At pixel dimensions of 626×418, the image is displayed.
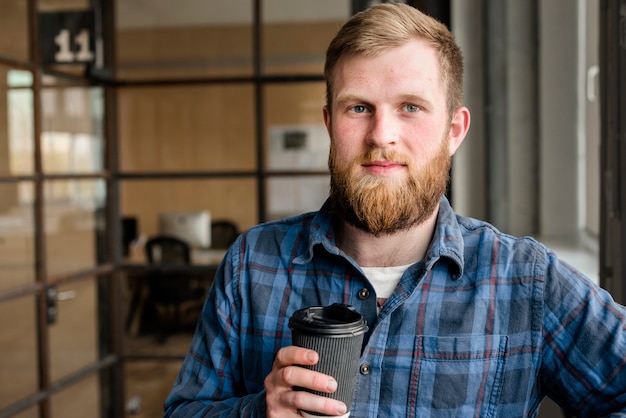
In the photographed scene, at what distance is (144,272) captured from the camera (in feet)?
12.2

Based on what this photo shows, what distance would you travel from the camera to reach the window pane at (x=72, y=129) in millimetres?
3219

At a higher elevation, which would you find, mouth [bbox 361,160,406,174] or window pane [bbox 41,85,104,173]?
window pane [bbox 41,85,104,173]

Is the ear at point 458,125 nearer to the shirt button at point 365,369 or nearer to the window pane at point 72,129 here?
the shirt button at point 365,369

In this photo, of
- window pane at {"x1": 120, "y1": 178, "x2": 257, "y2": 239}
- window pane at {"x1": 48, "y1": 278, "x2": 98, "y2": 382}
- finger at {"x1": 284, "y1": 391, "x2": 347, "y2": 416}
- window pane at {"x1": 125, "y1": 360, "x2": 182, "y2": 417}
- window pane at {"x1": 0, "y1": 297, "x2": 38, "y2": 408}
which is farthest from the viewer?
window pane at {"x1": 125, "y1": 360, "x2": 182, "y2": 417}

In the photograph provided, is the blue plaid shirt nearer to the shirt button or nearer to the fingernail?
the shirt button

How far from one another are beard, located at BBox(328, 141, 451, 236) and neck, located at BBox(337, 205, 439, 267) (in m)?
0.03

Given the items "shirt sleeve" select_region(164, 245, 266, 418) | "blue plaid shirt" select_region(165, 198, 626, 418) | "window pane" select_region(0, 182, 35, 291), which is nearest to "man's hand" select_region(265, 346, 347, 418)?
"blue plaid shirt" select_region(165, 198, 626, 418)

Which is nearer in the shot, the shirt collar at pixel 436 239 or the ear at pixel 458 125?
the shirt collar at pixel 436 239

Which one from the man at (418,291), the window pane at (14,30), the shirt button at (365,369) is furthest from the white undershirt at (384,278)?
the window pane at (14,30)

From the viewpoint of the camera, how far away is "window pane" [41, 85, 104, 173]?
3.22 metres

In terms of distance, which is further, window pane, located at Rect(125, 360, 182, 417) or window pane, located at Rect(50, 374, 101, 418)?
window pane, located at Rect(125, 360, 182, 417)

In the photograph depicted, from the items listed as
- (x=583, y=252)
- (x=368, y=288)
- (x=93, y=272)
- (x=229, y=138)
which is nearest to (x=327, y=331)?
(x=368, y=288)

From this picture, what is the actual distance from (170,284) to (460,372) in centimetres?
269

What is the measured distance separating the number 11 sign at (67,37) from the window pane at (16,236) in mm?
658
